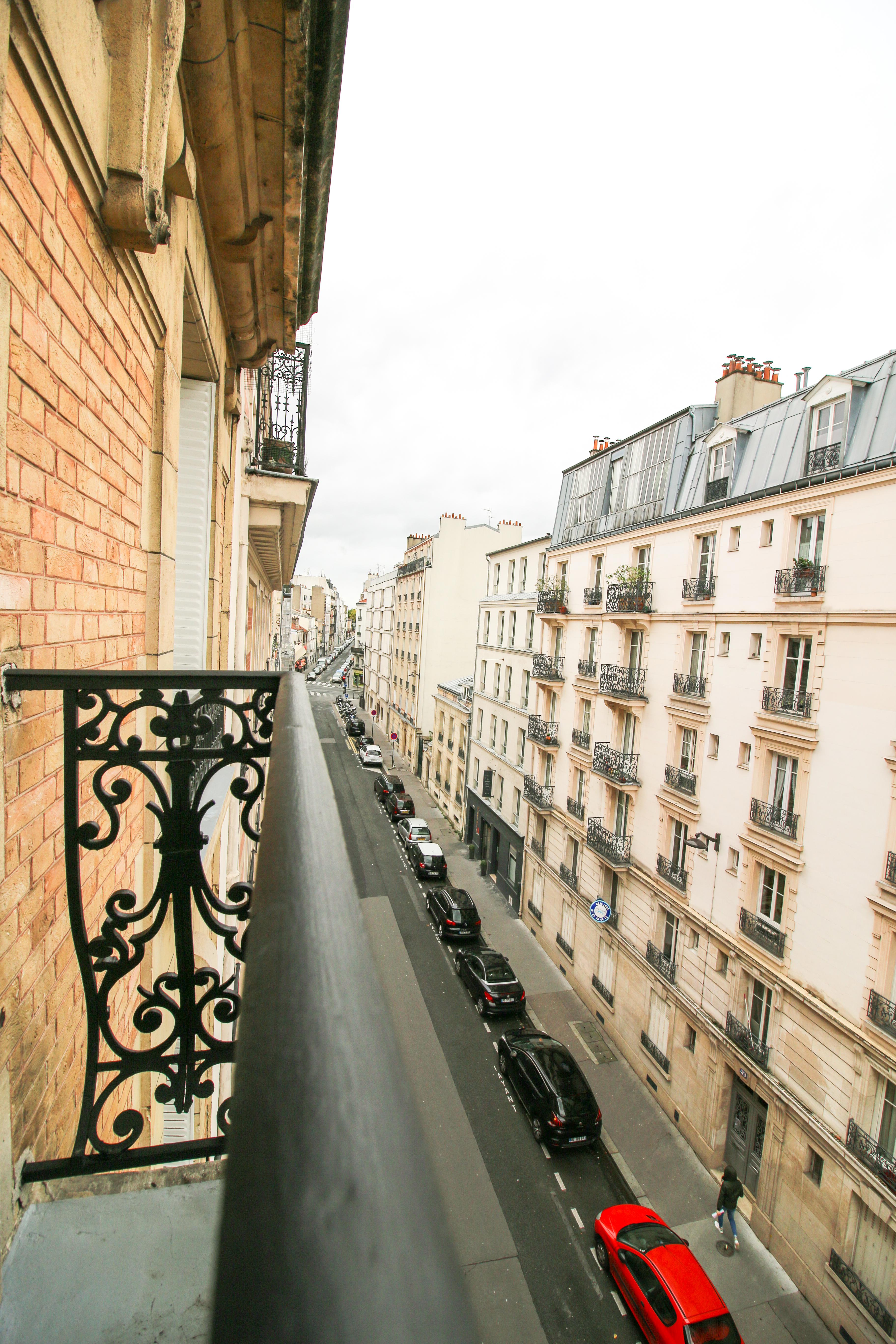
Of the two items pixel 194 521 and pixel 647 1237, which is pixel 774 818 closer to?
pixel 647 1237

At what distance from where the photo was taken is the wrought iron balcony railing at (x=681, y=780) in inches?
566

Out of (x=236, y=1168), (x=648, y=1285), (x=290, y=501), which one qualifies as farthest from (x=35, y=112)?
(x=648, y=1285)

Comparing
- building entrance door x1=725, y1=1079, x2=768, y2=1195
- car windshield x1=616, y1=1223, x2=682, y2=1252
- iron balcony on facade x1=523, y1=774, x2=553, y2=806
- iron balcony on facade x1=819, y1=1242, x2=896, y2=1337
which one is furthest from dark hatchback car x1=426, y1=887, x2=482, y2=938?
iron balcony on facade x1=819, y1=1242, x2=896, y2=1337

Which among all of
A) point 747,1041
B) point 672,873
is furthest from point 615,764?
point 747,1041

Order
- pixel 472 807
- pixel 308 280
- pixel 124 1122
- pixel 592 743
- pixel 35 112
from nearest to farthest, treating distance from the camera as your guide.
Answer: pixel 35 112
pixel 124 1122
pixel 308 280
pixel 592 743
pixel 472 807

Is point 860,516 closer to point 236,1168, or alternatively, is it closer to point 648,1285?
point 648,1285

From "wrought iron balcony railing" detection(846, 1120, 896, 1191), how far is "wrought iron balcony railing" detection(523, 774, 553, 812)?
37.5ft

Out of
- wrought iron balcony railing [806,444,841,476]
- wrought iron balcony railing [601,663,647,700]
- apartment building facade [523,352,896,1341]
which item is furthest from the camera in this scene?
wrought iron balcony railing [601,663,647,700]

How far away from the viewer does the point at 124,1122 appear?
2379 mm

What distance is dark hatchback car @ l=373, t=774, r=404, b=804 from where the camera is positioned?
3409 cm

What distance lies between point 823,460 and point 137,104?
1210 centimetres

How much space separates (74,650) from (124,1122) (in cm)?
166

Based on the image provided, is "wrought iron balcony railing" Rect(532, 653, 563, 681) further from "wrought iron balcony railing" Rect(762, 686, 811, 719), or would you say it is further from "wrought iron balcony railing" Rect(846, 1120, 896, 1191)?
"wrought iron balcony railing" Rect(846, 1120, 896, 1191)

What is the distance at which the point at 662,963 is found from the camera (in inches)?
590
